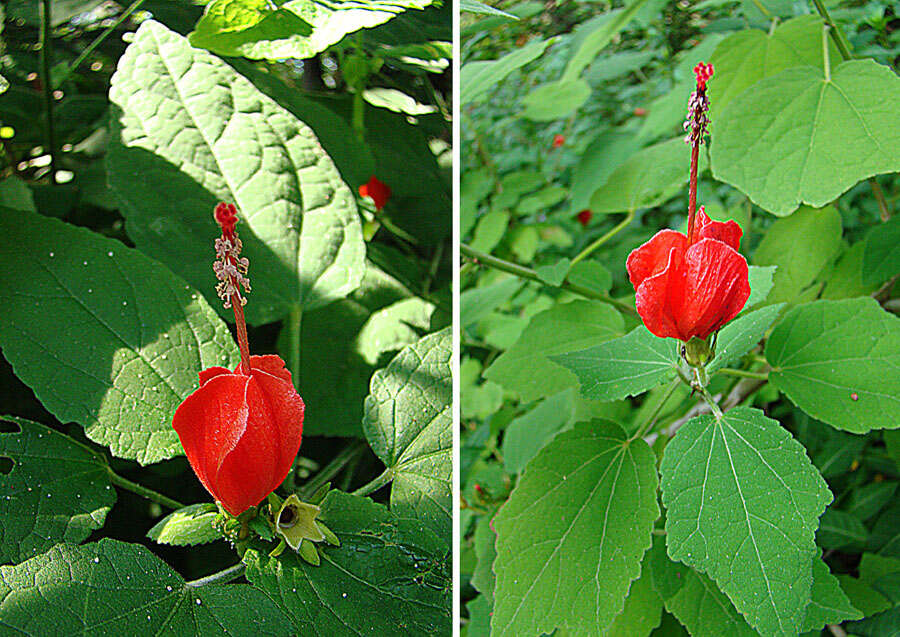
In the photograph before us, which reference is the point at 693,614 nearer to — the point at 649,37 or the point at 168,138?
the point at 168,138

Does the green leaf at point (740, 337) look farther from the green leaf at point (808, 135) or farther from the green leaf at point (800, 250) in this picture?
the green leaf at point (800, 250)

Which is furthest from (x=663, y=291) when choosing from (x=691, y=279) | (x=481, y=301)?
(x=481, y=301)

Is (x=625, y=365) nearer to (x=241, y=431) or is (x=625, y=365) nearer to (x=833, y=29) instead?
(x=241, y=431)

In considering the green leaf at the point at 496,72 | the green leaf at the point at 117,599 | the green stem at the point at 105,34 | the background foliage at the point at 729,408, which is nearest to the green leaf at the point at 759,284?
the background foliage at the point at 729,408

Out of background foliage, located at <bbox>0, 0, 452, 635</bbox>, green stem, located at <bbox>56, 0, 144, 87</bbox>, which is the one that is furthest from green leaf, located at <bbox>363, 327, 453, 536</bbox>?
green stem, located at <bbox>56, 0, 144, 87</bbox>

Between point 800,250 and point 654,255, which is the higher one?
point 654,255

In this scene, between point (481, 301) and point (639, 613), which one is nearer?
point (639, 613)

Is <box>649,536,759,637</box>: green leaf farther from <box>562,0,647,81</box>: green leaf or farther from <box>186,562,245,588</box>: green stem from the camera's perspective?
<box>562,0,647,81</box>: green leaf
